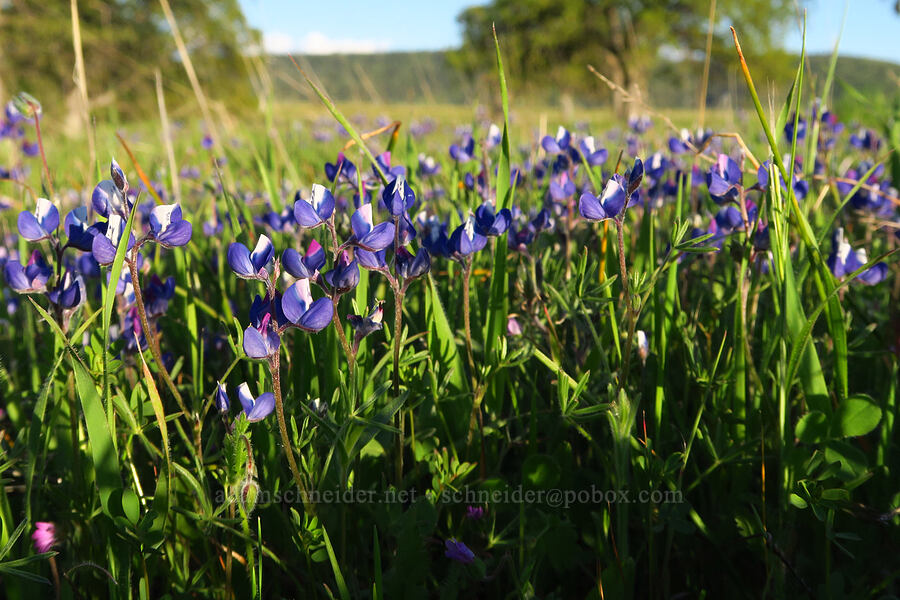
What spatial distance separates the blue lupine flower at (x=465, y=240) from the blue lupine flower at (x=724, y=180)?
53cm

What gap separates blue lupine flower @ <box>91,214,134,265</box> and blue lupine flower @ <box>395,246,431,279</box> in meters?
0.44

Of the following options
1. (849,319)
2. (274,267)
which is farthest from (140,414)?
(849,319)

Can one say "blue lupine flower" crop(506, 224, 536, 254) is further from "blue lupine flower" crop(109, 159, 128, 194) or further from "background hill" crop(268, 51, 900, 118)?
"blue lupine flower" crop(109, 159, 128, 194)

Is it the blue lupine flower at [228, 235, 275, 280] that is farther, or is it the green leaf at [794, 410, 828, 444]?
the green leaf at [794, 410, 828, 444]

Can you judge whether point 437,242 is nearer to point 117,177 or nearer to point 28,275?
point 117,177

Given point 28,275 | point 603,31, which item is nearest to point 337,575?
point 28,275

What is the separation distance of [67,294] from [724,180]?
137cm

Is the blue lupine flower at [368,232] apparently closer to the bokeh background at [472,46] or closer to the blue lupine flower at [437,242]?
the blue lupine flower at [437,242]

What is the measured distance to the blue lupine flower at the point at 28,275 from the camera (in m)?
1.19

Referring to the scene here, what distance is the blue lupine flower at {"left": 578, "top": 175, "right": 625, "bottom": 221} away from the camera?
47.0 inches

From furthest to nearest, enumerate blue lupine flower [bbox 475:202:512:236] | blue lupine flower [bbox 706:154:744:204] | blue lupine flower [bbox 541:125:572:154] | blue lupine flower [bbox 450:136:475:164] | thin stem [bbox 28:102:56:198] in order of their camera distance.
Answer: blue lupine flower [bbox 450:136:475:164] < blue lupine flower [bbox 541:125:572:154] < thin stem [bbox 28:102:56:198] < blue lupine flower [bbox 706:154:744:204] < blue lupine flower [bbox 475:202:512:236]

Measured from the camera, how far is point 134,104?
29812mm

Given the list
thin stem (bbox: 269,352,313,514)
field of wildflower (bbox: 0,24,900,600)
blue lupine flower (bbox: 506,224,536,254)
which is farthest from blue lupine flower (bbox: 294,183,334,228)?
blue lupine flower (bbox: 506,224,536,254)

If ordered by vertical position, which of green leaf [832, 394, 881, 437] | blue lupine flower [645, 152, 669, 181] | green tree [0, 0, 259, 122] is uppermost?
green tree [0, 0, 259, 122]
